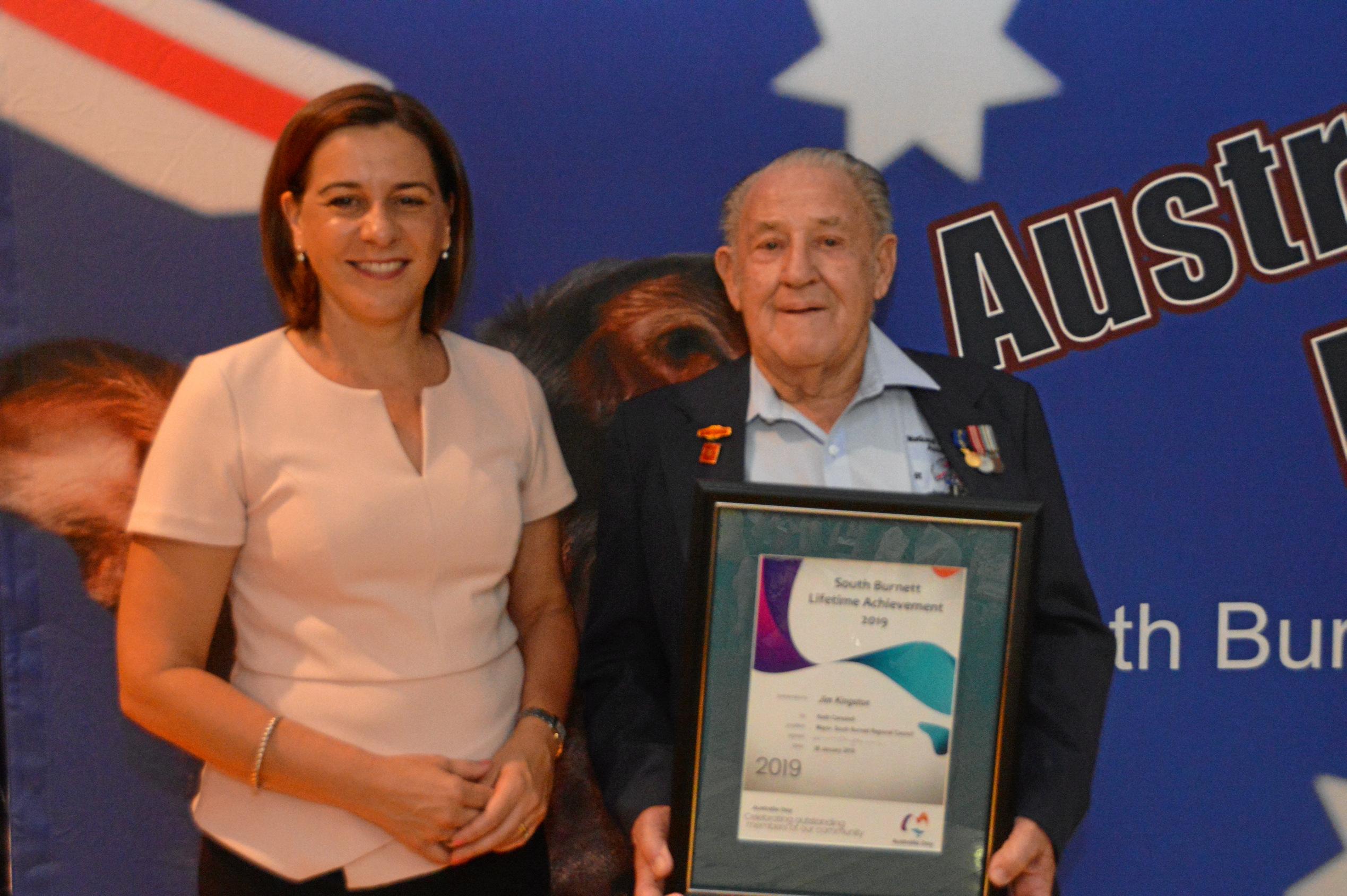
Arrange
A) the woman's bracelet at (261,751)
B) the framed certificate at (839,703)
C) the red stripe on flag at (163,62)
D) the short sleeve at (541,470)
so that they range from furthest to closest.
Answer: the red stripe on flag at (163,62) < the short sleeve at (541,470) < the woman's bracelet at (261,751) < the framed certificate at (839,703)

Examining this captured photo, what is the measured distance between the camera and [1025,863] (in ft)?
5.68

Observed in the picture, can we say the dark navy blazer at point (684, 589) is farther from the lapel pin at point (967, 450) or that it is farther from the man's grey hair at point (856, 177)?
the man's grey hair at point (856, 177)

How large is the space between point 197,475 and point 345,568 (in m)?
0.29

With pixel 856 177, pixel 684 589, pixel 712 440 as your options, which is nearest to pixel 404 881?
pixel 684 589

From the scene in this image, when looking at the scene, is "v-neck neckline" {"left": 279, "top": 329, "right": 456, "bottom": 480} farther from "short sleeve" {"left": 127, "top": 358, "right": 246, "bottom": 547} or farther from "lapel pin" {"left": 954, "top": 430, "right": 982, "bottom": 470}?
"lapel pin" {"left": 954, "top": 430, "right": 982, "bottom": 470}

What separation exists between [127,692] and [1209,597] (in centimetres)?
232

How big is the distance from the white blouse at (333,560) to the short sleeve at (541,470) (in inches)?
4.9

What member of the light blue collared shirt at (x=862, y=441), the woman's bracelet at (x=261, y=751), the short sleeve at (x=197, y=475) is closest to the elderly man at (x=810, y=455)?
the light blue collared shirt at (x=862, y=441)

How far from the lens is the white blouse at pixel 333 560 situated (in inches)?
71.0

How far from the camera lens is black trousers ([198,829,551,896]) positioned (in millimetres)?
1867

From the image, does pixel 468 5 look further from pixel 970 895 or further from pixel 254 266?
pixel 970 895

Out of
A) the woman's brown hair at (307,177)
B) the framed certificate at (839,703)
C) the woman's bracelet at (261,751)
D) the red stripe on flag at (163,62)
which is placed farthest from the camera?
the red stripe on flag at (163,62)

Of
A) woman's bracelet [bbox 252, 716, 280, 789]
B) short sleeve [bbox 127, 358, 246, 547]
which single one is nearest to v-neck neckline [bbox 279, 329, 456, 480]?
short sleeve [bbox 127, 358, 246, 547]

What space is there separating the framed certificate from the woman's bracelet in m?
0.70
